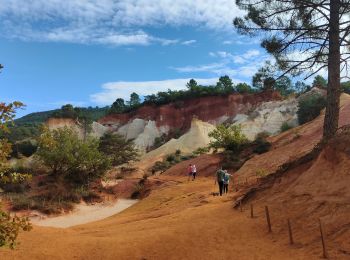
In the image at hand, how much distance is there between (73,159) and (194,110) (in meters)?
46.4

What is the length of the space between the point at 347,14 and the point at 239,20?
403cm

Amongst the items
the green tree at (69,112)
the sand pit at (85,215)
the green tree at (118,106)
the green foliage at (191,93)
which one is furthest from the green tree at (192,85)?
the sand pit at (85,215)

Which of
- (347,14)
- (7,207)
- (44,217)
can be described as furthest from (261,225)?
(7,207)

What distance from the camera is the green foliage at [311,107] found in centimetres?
4866

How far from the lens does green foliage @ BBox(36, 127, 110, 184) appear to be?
1361 inches

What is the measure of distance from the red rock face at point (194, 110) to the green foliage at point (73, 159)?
1586 inches

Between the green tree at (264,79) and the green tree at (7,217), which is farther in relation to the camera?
the green tree at (264,79)

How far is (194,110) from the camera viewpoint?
7912cm

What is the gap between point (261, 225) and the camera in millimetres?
12117

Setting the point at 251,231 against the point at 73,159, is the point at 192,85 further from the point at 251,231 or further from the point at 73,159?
the point at 251,231

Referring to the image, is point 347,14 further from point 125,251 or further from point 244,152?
point 244,152

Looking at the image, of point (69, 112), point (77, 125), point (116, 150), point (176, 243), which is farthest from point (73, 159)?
point (69, 112)

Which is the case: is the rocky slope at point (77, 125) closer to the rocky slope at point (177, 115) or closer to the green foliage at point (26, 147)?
the rocky slope at point (177, 115)

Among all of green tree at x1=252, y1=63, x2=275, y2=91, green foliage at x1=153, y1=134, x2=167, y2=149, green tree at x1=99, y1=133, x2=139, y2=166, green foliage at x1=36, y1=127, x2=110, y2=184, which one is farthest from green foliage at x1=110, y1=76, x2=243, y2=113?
green tree at x1=252, y1=63, x2=275, y2=91
